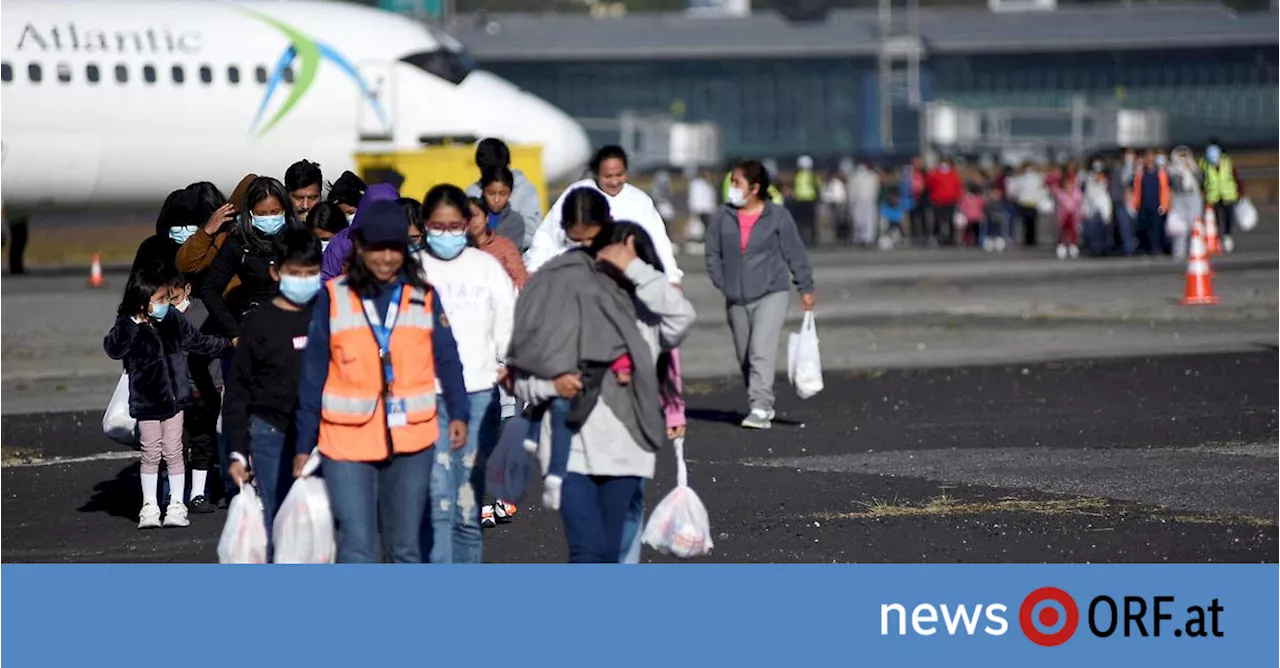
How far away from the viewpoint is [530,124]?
31594 mm

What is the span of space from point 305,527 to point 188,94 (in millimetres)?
23198

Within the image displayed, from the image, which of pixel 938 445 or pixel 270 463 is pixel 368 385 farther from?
pixel 938 445

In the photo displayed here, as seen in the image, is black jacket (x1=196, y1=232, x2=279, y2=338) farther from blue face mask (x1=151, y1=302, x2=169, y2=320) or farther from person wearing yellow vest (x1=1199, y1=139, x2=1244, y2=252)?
person wearing yellow vest (x1=1199, y1=139, x2=1244, y2=252)

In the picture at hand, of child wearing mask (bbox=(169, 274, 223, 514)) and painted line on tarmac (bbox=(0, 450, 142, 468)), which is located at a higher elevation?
child wearing mask (bbox=(169, 274, 223, 514))

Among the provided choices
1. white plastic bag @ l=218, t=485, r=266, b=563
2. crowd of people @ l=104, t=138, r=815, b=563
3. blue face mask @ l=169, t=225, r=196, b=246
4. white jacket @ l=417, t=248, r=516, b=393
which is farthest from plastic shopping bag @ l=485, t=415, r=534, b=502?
blue face mask @ l=169, t=225, r=196, b=246

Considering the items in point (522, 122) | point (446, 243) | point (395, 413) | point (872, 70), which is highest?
point (446, 243)

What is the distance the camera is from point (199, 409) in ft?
36.6

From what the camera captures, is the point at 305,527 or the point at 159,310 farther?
the point at 159,310

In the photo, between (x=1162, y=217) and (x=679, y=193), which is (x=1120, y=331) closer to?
(x=1162, y=217)

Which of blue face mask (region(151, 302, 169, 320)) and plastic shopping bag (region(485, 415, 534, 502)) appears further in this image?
blue face mask (region(151, 302, 169, 320))

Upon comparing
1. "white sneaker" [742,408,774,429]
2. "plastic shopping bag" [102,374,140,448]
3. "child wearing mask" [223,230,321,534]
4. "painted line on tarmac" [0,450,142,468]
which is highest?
"child wearing mask" [223,230,321,534]

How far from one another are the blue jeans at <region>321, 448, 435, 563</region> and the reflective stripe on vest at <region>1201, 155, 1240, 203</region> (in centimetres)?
2956

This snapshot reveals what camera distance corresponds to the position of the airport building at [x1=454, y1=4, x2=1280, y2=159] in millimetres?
80750
